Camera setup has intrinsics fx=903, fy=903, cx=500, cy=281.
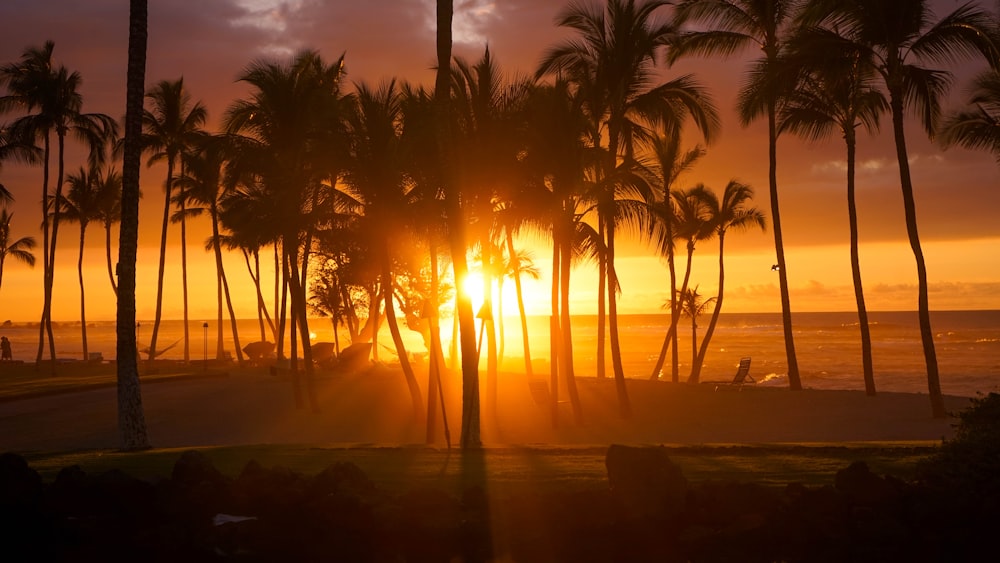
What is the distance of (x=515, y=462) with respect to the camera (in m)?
14.6

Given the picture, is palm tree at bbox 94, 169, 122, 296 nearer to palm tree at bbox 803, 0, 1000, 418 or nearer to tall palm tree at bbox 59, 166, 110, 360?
tall palm tree at bbox 59, 166, 110, 360

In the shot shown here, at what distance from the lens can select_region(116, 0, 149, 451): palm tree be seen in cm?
1862

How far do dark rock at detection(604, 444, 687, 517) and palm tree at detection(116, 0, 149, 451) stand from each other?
38.8 feet

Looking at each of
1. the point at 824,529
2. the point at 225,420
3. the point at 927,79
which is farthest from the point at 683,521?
the point at 225,420

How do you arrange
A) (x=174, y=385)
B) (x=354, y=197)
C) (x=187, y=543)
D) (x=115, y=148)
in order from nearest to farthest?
(x=187, y=543)
(x=354, y=197)
(x=174, y=385)
(x=115, y=148)

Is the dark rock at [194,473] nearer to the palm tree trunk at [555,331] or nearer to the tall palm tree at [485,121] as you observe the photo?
the tall palm tree at [485,121]

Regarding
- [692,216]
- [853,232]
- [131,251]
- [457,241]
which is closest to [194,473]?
[131,251]

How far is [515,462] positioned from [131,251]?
9.75 m

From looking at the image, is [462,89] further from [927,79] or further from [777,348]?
[777,348]

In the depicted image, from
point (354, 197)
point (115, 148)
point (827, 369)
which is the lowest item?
point (827, 369)

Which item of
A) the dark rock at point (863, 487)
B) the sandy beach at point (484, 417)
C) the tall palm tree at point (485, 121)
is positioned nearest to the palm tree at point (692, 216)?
the sandy beach at point (484, 417)

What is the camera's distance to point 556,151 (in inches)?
963

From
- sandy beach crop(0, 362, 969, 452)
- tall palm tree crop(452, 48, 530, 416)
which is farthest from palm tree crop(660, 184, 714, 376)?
tall palm tree crop(452, 48, 530, 416)

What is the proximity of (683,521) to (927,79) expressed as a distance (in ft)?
60.1
